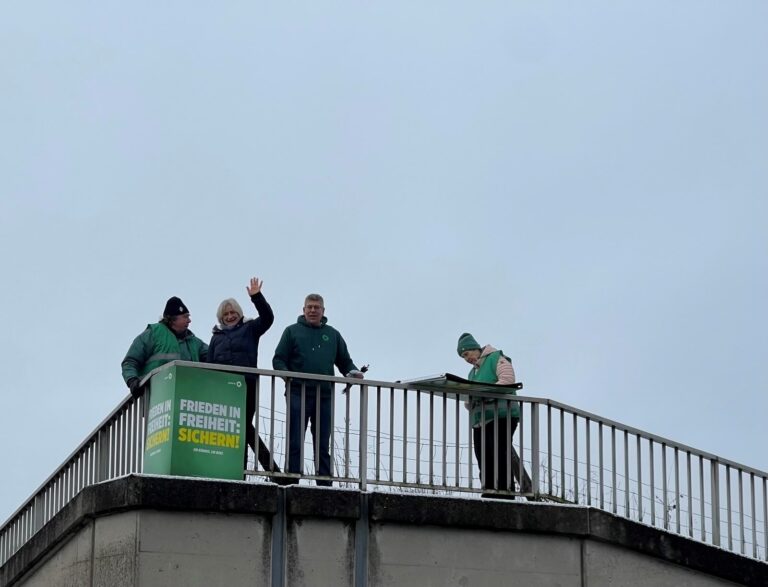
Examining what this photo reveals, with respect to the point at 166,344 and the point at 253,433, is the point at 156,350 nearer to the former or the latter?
the point at 166,344

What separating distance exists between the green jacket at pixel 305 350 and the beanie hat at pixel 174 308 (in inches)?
33.3

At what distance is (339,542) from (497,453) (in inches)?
63.7

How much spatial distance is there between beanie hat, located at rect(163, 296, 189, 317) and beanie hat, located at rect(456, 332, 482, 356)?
93.0 inches

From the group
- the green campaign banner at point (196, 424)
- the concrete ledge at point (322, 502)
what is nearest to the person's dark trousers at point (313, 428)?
the concrete ledge at point (322, 502)

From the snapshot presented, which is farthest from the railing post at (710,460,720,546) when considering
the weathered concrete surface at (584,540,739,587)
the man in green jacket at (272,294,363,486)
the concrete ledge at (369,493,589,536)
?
the man in green jacket at (272,294,363,486)

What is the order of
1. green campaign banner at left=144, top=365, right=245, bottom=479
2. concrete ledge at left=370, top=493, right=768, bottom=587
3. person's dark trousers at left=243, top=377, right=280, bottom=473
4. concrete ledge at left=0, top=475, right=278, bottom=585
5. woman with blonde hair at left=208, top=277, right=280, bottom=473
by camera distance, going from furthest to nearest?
woman with blonde hair at left=208, top=277, right=280, bottom=473 < concrete ledge at left=370, top=493, right=768, bottom=587 < person's dark trousers at left=243, top=377, right=280, bottom=473 < green campaign banner at left=144, top=365, right=245, bottom=479 < concrete ledge at left=0, top=475, right=278, bottom=585

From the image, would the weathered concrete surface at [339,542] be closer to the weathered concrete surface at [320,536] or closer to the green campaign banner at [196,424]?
the weathered concrete surface at [320,536]

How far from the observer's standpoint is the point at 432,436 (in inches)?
542

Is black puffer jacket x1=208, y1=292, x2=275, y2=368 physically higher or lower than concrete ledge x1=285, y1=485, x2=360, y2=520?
higher

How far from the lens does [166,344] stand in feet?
46.6

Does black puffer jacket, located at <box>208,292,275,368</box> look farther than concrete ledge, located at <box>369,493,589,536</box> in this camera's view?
Yes

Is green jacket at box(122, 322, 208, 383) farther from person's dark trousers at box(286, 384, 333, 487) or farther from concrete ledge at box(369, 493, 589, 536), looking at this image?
concrete ledge at box(369, 493, 589, 536)

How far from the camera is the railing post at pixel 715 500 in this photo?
15.1 metres

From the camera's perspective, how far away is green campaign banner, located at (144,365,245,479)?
12.7 metres
